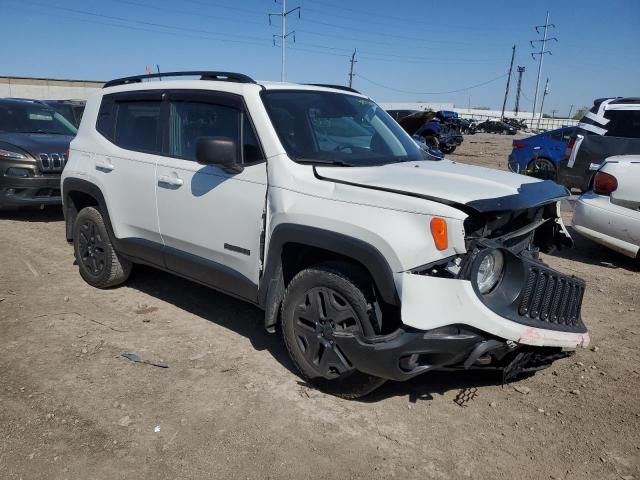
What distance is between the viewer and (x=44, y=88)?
119ft

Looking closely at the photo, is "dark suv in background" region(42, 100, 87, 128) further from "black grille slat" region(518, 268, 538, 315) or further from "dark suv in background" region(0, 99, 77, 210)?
"black grille slat" region(518, 268, 538, 315)

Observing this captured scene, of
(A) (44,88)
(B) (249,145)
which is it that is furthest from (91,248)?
(A) (44,88)

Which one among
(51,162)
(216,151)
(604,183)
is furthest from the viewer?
(51,162)

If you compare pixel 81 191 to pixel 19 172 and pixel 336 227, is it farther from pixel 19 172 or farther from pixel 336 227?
pixel 19 172

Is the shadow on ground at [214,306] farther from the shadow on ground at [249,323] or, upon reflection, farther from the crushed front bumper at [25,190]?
the crushed front bumper at [25,190]

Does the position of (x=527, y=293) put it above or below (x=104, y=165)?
below

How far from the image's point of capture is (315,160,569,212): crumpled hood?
9.20ft

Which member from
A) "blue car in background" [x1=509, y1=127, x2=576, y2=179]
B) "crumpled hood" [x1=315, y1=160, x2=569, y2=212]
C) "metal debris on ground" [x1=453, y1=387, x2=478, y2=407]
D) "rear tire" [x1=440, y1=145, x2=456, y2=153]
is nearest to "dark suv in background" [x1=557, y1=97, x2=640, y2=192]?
"blue car in background" [x1=509, y1=127, x2=576, y2=179]

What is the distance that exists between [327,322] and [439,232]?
0.90 meters

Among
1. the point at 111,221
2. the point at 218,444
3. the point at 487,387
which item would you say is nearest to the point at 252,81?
the point at 111,221

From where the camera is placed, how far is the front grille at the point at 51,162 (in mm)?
7826

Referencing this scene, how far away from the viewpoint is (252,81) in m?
3.81

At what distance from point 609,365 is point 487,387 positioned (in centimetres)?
102

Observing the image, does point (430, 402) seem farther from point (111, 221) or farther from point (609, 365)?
point (111, 221)
